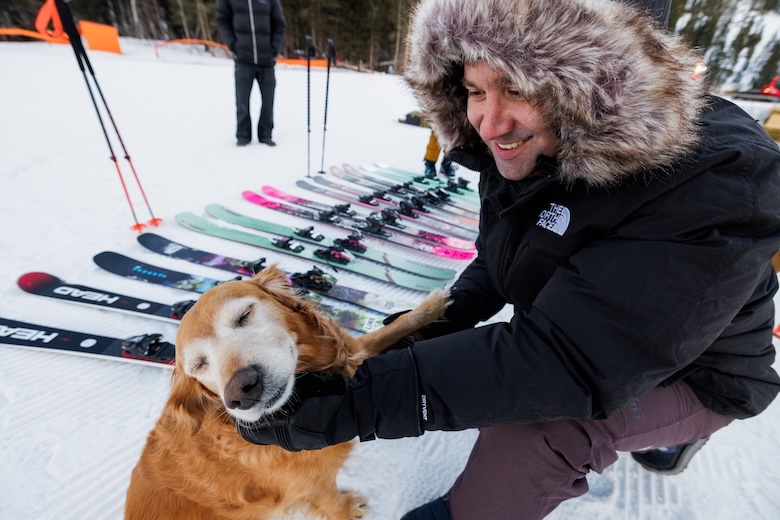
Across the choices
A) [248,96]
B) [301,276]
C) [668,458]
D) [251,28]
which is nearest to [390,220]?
[301,276]

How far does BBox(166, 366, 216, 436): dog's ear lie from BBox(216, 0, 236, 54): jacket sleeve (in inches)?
250

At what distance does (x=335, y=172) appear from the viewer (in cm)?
555

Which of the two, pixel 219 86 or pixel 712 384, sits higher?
pixel 712 384

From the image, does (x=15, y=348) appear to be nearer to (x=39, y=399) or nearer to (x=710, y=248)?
(x=39, y=399)

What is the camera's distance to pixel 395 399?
1090 mm

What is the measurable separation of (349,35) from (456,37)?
36.3 m

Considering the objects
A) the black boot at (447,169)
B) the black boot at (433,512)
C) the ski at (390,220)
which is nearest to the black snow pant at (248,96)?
the ski at (390,220)

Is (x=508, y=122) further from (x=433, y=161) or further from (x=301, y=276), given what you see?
(x=433, y=161)

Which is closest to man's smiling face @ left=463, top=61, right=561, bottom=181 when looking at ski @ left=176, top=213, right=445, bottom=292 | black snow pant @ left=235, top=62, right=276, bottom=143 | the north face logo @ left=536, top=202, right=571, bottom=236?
the north face logo @ left=536, top=202, right=571, bottom=236

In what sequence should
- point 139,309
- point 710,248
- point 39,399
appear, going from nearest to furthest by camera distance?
1. point 710,248
2. point 39,399
3. point 139,309

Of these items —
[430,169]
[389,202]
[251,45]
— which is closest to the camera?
[389,202]

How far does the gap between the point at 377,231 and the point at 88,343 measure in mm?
2448

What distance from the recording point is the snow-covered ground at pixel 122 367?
166cm

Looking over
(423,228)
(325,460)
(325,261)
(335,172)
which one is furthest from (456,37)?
(335,172)
